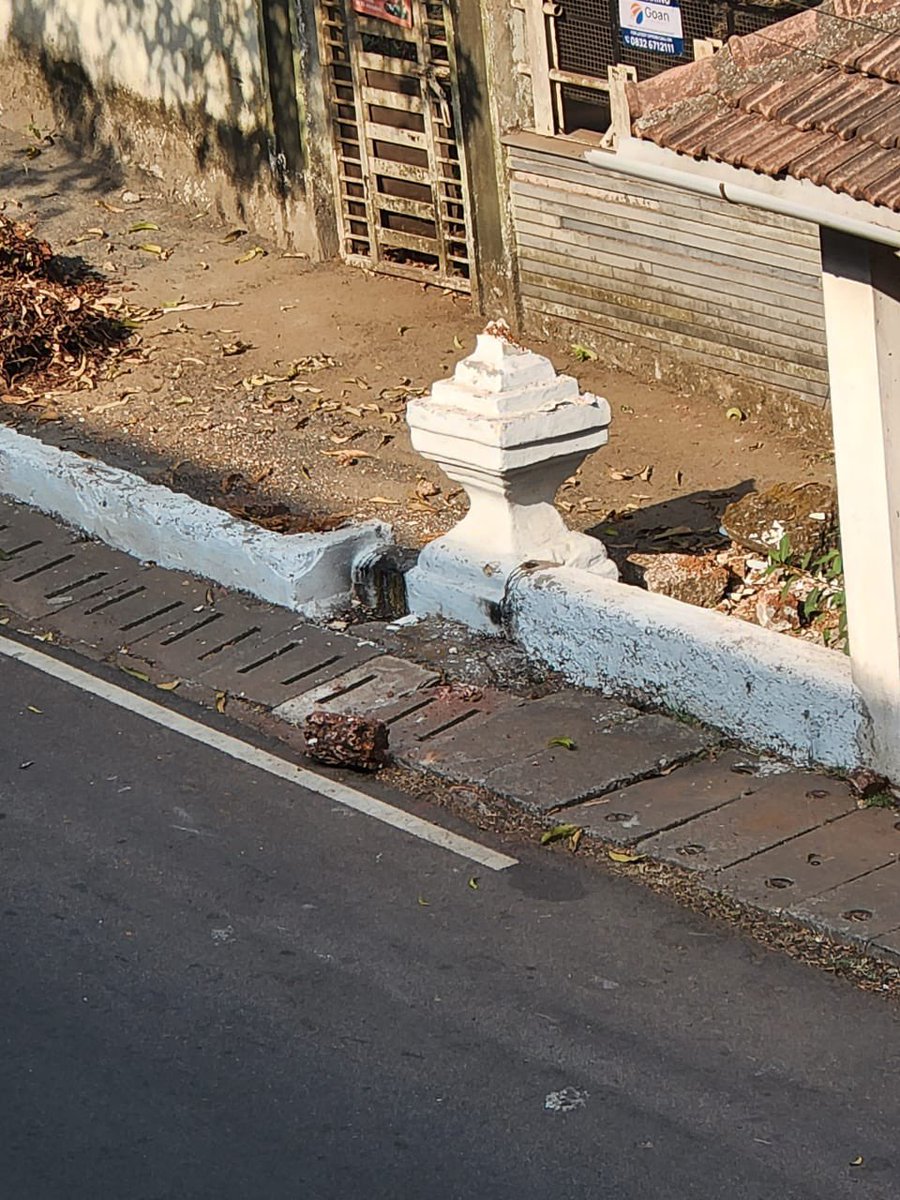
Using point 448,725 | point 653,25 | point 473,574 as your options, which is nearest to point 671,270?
point 653,25

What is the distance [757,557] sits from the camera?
1042 cm

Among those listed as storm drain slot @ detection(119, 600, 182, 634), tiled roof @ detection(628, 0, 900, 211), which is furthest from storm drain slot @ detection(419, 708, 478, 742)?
tiled roof @ detection(628, 0, 900, 211)

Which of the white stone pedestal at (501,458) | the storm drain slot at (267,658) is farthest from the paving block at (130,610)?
the white stone pedestal at (501,458)

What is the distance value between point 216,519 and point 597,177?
12.4 ft

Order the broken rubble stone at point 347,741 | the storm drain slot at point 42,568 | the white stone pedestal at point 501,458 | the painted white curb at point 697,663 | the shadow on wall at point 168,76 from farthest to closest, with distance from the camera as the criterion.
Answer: the shadow on wall at point 168,76
the storm drain slot at point 42,568
the white stone pedestal at point 501,458
the broken rubble stone at point 347,741
the painted white curb at point 697,663

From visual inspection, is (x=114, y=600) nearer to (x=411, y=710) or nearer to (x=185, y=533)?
(x=185, y=533)

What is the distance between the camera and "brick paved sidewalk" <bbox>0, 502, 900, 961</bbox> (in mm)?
7629

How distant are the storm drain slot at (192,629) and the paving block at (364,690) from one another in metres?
0.90

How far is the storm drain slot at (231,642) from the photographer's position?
9719 mm

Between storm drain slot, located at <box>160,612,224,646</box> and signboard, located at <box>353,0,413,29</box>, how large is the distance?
5631mm

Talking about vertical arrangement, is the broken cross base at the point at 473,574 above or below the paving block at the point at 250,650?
above

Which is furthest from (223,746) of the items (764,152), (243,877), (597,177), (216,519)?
(597,177)

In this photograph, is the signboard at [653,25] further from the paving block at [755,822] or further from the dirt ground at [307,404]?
the paving block at [755,822]

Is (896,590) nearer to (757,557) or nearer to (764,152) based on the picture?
Answer: (764,152)
